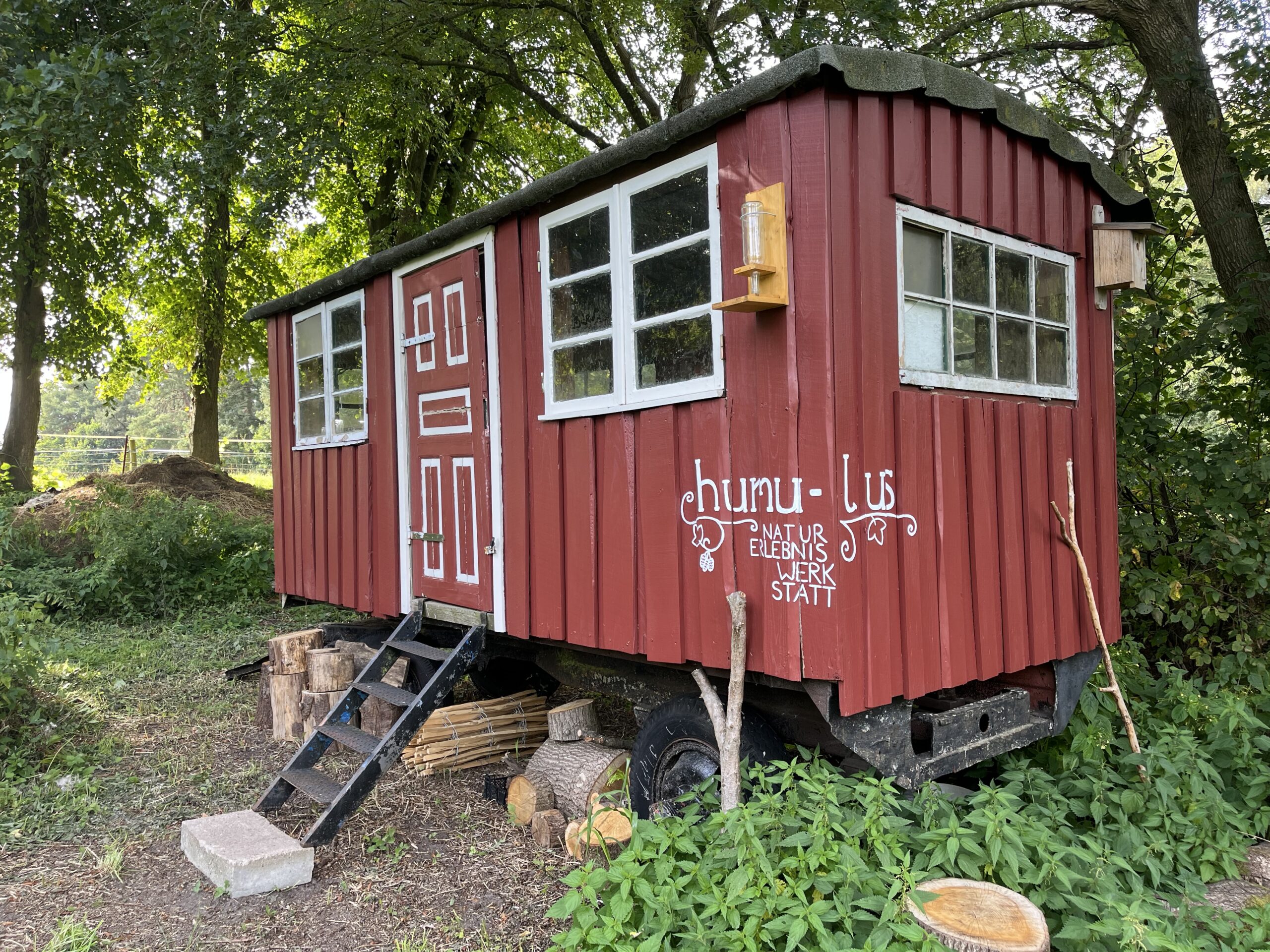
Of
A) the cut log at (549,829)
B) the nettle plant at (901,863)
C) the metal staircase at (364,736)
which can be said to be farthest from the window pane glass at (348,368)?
the nettle plant at (901,863)

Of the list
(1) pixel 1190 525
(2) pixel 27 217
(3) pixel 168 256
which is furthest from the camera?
(3) pixel 168 256

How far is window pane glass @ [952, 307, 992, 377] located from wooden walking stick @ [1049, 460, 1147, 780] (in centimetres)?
77

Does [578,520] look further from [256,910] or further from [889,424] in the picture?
[256,910]

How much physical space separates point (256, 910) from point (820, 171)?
3.77 metres

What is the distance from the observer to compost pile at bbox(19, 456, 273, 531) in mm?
12094

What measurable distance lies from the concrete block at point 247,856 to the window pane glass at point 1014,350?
12.6 ft

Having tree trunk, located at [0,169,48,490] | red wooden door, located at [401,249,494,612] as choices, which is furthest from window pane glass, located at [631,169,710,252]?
tree trunk, located at [0,169,48,490]

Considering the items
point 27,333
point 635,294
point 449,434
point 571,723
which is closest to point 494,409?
point 449,434

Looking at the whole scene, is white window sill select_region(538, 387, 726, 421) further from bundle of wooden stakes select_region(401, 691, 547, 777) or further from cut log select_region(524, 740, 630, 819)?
bundle of wooden stakes select_region(401, 691, 547, 777)

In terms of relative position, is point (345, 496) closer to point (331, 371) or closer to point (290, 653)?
point (331, 371)

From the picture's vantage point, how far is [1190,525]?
5.97 meters

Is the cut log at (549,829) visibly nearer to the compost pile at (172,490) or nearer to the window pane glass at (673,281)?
the window pane glass at (673,281)

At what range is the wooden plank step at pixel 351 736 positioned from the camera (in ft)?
15.4

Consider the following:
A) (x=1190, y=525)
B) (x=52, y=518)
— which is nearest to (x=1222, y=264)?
(x=1190, y=525)
